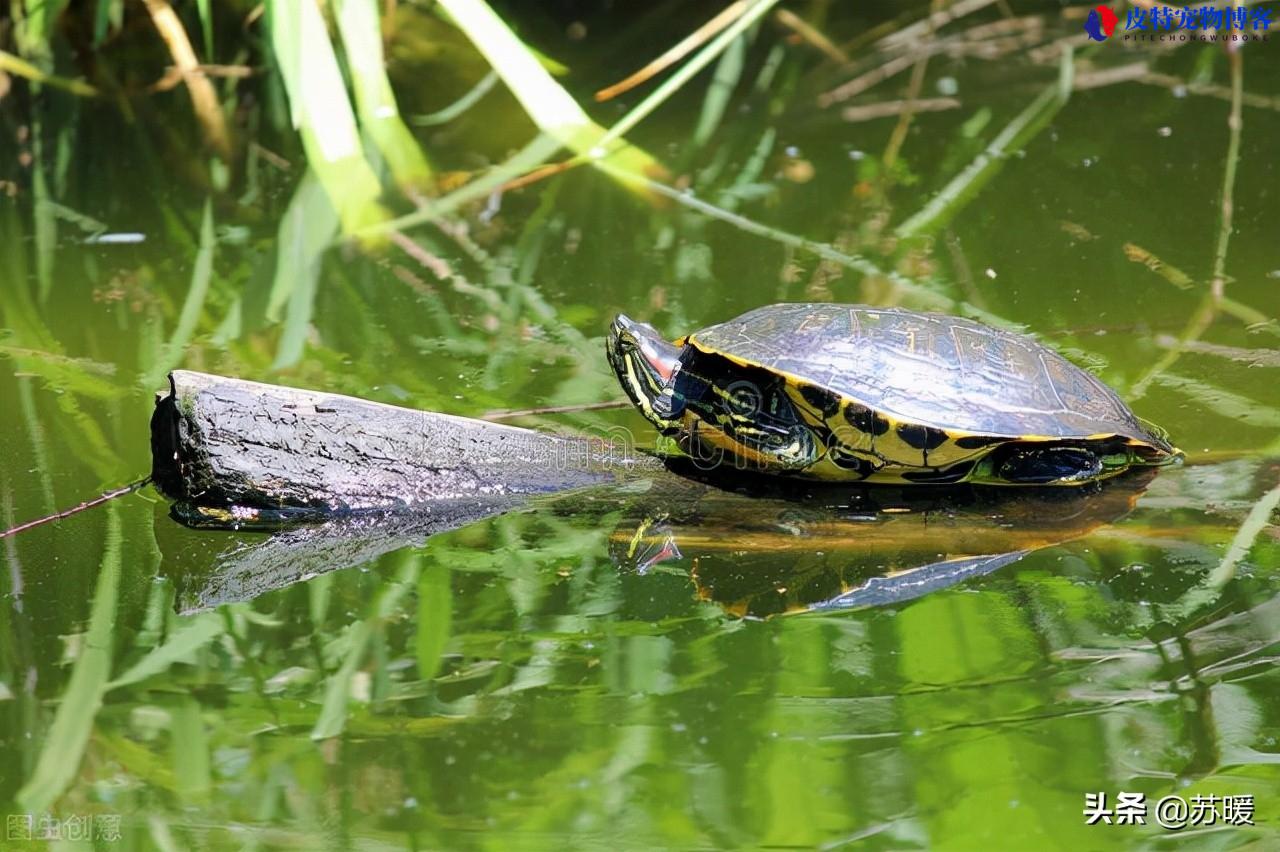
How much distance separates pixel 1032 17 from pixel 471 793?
6.53 m

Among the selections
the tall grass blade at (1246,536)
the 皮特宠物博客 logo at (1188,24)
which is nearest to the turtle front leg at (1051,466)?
the tall grass blade at (1246,536)

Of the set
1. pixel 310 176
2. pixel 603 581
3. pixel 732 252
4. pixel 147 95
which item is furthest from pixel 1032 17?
pixel 603 581

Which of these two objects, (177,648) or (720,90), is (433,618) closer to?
(177,648)

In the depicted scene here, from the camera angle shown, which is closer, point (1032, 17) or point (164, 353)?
point (164, 353)

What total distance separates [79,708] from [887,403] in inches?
75.3

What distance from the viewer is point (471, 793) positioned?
7.82 feet

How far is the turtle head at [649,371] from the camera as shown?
340 centimetres

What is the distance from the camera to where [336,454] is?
3105mm

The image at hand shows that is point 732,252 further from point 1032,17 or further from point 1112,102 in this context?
point 1032,17

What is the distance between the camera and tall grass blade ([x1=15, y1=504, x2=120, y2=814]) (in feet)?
7.98

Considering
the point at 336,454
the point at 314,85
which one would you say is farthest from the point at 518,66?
the point at 336,454

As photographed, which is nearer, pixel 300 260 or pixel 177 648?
pixel 177 648

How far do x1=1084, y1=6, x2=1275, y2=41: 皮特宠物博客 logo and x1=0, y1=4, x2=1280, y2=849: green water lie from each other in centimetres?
203

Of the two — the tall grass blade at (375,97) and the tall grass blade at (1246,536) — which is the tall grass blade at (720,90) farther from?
the tall grass blade at (1246,536)
